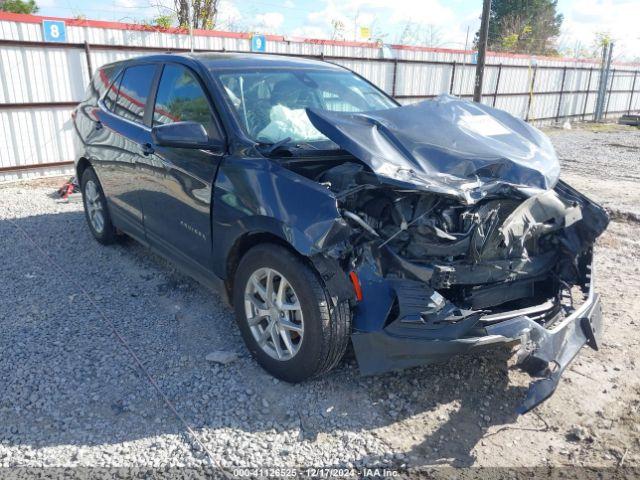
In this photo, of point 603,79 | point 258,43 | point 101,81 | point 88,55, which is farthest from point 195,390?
point 603,79

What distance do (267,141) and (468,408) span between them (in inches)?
80.1

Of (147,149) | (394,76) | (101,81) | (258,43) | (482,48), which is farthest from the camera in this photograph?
(482,48)

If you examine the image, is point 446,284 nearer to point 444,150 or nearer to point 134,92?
point 444,150

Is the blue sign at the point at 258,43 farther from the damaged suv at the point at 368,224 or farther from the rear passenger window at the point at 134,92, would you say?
the damaged suv at the point at 368,224

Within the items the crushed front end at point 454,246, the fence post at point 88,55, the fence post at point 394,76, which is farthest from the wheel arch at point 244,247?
the fence post at point 394,76

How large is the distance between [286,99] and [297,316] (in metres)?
1.63

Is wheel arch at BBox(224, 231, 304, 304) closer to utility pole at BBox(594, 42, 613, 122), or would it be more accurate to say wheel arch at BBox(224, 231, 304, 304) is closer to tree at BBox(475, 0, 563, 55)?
utility pole at BBox(594, 42, 613, 122)

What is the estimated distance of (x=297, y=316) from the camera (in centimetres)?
306

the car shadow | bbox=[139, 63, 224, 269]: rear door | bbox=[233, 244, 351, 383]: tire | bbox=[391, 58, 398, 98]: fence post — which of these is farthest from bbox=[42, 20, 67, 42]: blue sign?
bbox=[391, 58, 398, 98]: fence post

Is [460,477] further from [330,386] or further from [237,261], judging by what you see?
→ [237,261]

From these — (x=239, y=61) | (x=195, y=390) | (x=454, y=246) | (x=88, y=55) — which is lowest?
(x=195, y=390)

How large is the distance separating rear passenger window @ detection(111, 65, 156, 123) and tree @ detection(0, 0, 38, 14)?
1014 inches

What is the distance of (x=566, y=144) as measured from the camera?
1517 cm

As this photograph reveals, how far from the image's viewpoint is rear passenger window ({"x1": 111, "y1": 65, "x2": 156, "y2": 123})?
14.2 ft
